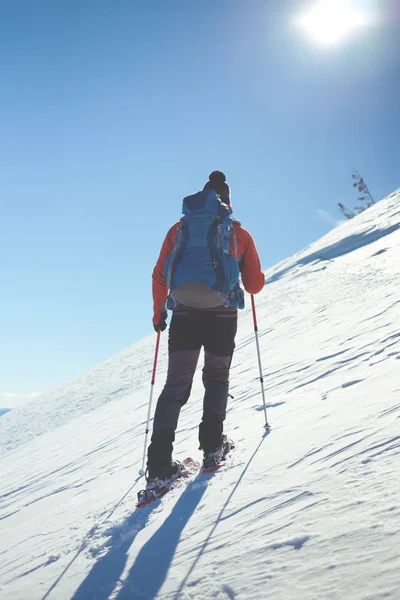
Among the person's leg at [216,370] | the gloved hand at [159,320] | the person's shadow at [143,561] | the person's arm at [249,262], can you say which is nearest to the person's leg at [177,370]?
the person's leg at [216,370]

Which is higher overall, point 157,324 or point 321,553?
point 157,324

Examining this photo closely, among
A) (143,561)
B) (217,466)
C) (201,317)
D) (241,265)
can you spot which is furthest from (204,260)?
Result: (143,561)

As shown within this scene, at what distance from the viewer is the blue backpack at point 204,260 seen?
298cm

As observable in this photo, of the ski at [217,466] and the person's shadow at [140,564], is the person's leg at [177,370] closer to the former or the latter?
the ski at [217,466]

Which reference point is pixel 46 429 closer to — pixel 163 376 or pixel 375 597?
pixel 163 376

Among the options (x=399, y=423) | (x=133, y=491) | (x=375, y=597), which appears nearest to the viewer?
(x=375, y=597)

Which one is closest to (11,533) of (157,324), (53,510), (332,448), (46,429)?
(53,510)

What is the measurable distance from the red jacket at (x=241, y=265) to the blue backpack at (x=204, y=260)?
18cm

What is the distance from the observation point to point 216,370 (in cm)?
320

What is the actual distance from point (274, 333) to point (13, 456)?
687 cm

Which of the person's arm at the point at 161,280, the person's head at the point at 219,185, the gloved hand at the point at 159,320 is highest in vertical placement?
the person's head at the point at 219,185

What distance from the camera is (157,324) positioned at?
3.54 metres

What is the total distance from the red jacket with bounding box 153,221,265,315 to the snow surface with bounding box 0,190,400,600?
125 centimetres

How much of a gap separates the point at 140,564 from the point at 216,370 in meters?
1.48
